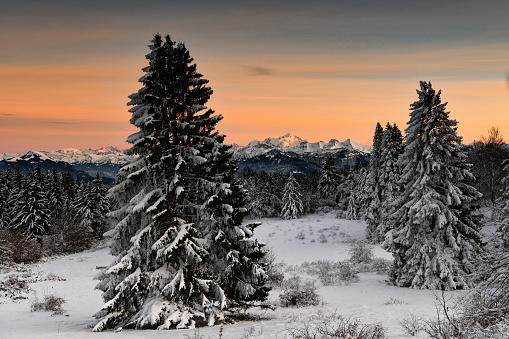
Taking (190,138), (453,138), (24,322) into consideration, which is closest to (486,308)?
(190,138)

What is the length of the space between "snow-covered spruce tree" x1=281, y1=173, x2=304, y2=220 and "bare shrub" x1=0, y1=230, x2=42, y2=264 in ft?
148

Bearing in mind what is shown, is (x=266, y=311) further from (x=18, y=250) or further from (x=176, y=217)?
(x=18, y=250)

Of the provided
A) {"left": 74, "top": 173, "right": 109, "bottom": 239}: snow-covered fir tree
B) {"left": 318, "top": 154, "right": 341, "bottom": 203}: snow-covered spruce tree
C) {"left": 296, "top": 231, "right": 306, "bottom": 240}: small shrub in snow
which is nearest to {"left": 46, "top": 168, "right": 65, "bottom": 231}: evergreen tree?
{"left": 74, "top": 173, "right": 109, "bottom": 239}: snow-covered fir tree

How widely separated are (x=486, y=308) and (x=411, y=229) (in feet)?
58.1

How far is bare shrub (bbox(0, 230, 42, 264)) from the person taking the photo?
39.0 m

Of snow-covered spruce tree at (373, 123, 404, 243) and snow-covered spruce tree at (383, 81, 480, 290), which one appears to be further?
snow-covered spruce tree at (373, 123, 404, 243)

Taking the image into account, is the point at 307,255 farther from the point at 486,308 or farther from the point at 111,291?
the point at 486,308

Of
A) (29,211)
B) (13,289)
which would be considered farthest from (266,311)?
(29,211)

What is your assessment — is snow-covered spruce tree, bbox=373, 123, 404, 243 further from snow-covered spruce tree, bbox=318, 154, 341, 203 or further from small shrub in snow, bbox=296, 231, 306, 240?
snow-covered spruce tree, bbox=318, 154, 341, 203

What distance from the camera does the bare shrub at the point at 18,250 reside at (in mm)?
39044

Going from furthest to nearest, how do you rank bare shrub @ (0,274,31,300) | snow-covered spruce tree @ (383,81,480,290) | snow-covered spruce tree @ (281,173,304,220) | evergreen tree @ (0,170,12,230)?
snow-covered spruce tree @ (281,173,304,220), evergreen tree @ (0,170,12,230), bare shrub @ (0,274,31,300), snow-covered spruce tree @ (383,81,480,290)

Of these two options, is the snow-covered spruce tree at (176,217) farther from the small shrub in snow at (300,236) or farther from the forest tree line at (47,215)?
the small shrub in snow at (300,236)

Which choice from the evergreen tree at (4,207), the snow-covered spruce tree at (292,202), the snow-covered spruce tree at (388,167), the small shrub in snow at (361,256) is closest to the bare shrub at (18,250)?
the evergreen tree at (4,207)

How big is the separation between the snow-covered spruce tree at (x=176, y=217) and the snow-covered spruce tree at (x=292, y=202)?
59.2 meters
